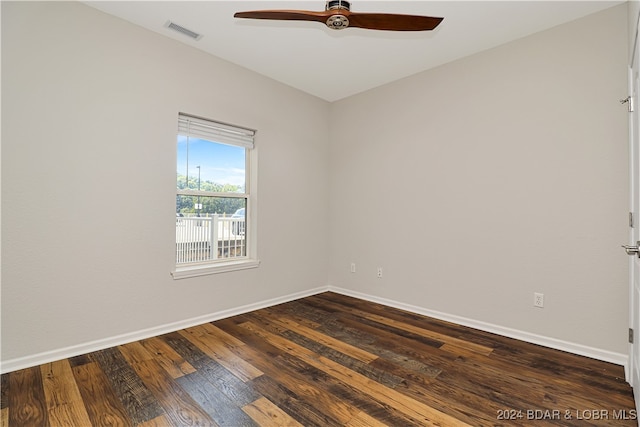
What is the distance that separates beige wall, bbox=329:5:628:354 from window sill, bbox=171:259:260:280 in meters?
1.46

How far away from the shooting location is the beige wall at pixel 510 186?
2420 millimetres

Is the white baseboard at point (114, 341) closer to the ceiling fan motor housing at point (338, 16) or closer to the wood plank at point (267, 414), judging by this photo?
the wood plank at point (267, 414)

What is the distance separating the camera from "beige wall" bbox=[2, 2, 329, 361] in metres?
2.20

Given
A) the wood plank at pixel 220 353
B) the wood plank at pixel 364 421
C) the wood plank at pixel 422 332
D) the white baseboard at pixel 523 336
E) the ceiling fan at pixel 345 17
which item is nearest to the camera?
the wood plank at pixel 364 421

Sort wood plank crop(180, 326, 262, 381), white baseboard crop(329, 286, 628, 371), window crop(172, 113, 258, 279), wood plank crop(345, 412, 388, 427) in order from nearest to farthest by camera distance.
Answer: wood plank crop(345, 412, 388, 427), wood plank crop(180, 326, 262, 381), white baseboard crop(329, 286, 628, 371), window crop(172, 113, 258, 279)

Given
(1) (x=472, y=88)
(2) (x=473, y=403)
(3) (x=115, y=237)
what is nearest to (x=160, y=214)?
(3) (x=115, y=237)

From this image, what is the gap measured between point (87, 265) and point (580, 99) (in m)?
4.12

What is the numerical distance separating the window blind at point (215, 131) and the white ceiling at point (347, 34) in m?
0.69

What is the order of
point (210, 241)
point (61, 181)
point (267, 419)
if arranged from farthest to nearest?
point (210, 241), point (61, 181), point (267, 419)

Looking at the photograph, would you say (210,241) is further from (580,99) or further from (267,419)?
(580,99)

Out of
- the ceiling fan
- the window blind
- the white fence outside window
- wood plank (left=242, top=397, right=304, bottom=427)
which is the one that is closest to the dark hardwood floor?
wood plank (left=242, top=397, right=304, bottom=427)

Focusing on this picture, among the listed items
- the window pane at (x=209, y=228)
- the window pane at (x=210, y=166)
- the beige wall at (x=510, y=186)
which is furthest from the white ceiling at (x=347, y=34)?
the window pane at (x=209, y=228)

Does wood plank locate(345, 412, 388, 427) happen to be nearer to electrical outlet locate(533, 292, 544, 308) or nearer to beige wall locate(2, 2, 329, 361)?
electrical outlet locate(533, 292, 544, 308)

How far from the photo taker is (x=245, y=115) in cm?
351
